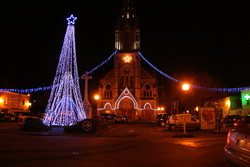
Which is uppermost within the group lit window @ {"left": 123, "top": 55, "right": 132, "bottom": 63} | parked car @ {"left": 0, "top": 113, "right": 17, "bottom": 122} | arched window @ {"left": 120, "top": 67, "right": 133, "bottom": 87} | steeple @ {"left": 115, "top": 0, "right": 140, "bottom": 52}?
steeple @ {"left": 115, "top": 0, "right": 140, "bottom": 52}

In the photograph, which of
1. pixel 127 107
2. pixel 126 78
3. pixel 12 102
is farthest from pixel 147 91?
pixel 12 102

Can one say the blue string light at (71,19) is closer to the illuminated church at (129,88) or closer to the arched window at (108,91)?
the illuminated church at (129,88)

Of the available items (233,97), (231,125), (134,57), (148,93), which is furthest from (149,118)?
(231,125)

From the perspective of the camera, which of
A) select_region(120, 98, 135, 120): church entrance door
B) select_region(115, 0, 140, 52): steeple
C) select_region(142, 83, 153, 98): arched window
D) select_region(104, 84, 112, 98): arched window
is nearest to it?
select_region(120, 98, 135, 120): church entrance door

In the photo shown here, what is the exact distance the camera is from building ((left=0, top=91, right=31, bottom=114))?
166ft

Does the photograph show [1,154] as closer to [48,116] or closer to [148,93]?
[48,116]

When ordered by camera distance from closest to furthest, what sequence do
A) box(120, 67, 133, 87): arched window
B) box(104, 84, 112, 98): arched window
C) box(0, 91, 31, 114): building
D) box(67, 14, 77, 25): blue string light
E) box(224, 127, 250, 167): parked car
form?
box(224, 127, 250, 167): parked car
box(67, 14, 77, 25): blue string light
box(0, 91, 31, 114): building
box(120, 67, 133, 87): arched window
box(104, 84, 112, 98): arched window

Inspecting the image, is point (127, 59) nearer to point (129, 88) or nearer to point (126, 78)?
point (126, 78)

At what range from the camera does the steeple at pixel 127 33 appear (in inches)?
2739

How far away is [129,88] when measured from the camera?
64.9 metres

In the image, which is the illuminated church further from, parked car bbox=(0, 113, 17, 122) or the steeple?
parked car bbox=(0, 113, 17, 122)

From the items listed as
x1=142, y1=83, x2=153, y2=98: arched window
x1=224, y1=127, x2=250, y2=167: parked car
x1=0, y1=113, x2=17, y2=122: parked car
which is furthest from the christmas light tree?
x1=142, y1=83, x2=153, y2=98: arched window

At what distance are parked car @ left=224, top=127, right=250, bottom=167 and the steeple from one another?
63.0 m

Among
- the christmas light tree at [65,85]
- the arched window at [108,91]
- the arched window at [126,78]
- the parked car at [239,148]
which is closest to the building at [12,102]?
the arched window at [108,91]
